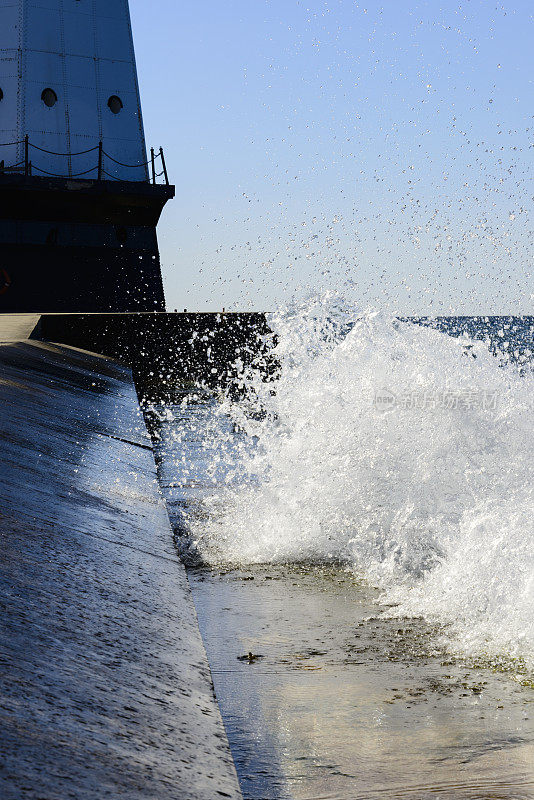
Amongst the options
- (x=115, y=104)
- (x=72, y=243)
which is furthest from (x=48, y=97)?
(x=72, y=243)

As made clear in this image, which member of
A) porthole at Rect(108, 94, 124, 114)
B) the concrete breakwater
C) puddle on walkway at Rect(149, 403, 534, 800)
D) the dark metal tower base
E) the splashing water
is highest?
porthole at Rect(108, 94, 124, 114)

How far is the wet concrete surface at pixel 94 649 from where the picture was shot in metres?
1.08

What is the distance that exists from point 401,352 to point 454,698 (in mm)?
3003

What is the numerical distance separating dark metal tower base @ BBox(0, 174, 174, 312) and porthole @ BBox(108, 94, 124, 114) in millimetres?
2481

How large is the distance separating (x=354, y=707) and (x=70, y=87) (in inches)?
833

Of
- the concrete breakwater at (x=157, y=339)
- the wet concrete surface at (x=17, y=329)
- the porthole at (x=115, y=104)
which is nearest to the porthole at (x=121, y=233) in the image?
the porthole at (x=115, y=104)

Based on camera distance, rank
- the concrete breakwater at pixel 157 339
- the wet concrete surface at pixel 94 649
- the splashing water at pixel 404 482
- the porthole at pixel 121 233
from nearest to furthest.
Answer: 1. the wet concrete surface at pixel 94 649
2. the splashing water at pixel 404 482
3. the concrete breakwater at pixel 157 339
4. the porthole at pixel 121 233

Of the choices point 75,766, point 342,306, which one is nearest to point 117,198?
point 342,306

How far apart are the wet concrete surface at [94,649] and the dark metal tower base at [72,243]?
1747cm

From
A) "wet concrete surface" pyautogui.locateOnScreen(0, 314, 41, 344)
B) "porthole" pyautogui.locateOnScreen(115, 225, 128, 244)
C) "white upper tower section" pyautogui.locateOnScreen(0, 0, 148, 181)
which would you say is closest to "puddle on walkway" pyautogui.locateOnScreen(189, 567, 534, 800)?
"wet concrete surface" pyautogui.locateOnScreen(0, 314, 41, 344)

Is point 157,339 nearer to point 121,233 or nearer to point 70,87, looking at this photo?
point 121,233

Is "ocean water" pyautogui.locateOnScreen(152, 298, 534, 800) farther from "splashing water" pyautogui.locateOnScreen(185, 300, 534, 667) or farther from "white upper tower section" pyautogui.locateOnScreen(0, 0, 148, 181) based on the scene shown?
"white upper tower section" pyautogui.locateOnScreen(0, 0, 148, 181)

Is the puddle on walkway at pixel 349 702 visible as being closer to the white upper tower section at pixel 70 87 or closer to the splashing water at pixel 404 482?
the splashing water at pixel 404 482

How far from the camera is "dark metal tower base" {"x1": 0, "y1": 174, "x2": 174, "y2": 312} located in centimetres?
1967
